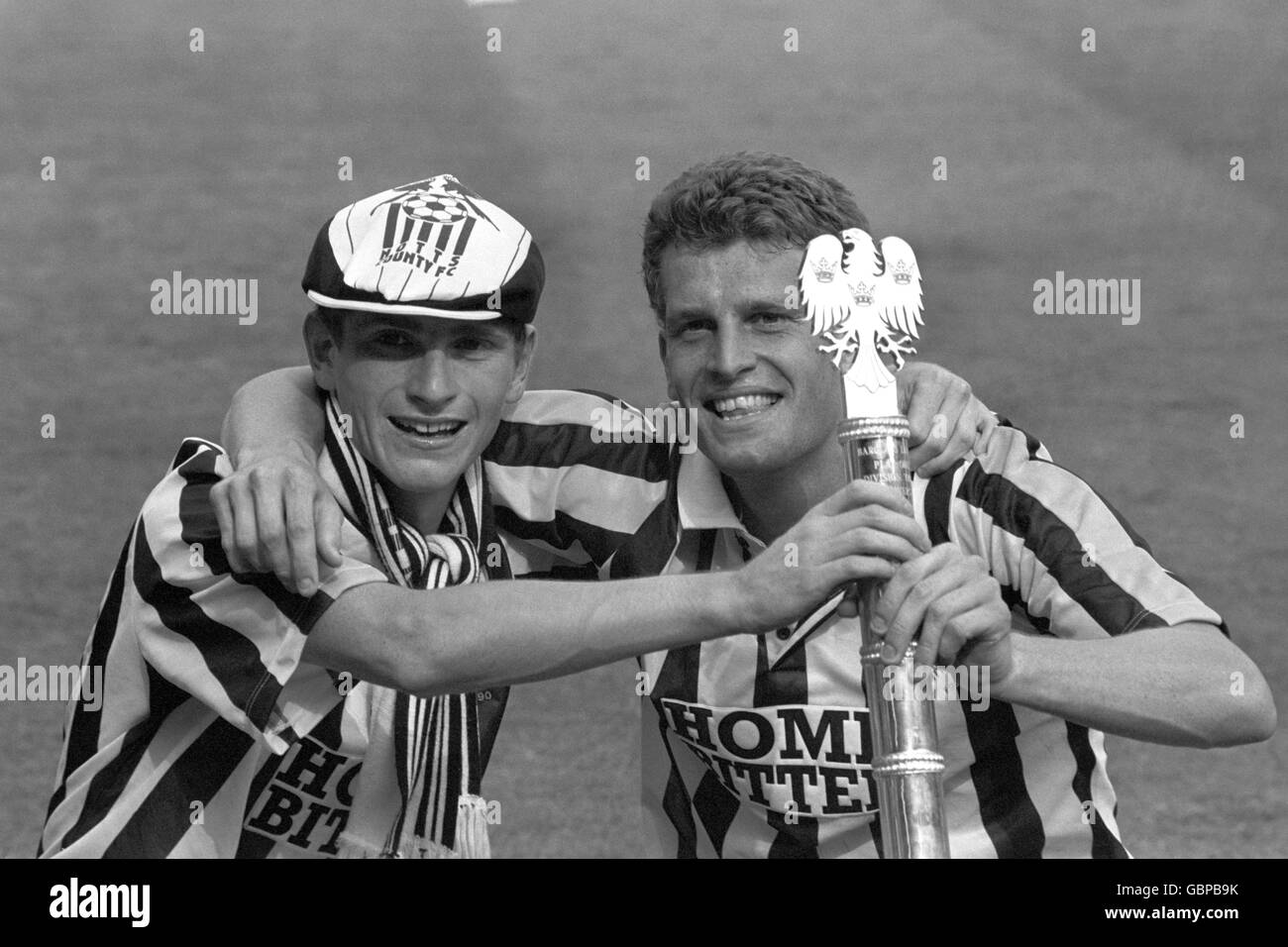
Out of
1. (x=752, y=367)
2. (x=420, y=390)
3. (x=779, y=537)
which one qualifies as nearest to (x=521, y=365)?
(x=420, y=390)

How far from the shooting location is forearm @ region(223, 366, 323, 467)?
3.90 metres

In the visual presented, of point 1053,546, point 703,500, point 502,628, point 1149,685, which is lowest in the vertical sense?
point 1149,685

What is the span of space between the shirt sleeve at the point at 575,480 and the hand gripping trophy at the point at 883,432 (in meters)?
1.04

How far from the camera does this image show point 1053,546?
383 cm

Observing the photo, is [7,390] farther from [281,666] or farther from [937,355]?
[281,666]

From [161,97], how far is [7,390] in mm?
5046

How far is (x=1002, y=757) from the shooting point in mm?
4109

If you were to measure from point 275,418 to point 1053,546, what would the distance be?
5.11 ft

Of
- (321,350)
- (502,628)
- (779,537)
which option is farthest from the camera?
(321,350)

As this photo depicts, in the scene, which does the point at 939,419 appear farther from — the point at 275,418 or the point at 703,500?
the point at 275,418

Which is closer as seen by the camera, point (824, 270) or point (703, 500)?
point (824, 270)

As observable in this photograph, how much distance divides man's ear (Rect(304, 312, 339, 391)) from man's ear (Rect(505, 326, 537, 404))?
37 centimetres

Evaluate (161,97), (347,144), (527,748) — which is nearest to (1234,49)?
(347,144)

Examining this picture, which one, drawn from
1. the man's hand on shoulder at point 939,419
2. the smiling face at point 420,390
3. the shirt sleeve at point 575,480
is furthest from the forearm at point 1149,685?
the smiling face at point 420,390
